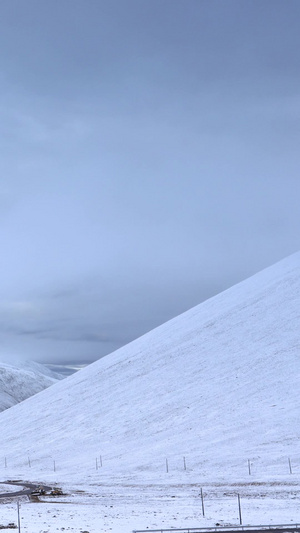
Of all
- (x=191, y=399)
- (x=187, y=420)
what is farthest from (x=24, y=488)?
(x=191, y=399)

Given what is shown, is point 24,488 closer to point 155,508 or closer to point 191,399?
point 155,508

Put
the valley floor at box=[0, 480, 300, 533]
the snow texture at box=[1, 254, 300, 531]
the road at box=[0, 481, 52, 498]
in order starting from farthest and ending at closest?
the road at box=[0, 481, 52, 498] → the snow texture at box=[1, 254, 300, 531] → the valley floor at box=[0, 480, 300, 533]

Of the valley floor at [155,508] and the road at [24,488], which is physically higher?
the road at [24,488]

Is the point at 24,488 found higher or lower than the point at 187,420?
lower

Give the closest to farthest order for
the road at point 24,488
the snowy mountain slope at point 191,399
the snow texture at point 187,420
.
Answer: the snow texture at point 187,420, the road at point 24,488, the snowy mountain slope at point 191,399

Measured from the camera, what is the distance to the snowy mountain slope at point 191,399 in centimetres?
6124

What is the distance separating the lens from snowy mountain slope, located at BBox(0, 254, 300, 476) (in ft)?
201

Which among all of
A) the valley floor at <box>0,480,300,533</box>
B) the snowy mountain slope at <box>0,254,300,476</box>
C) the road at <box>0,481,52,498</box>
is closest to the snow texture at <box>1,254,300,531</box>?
the valley floor at <box>0,480,300,533</box>

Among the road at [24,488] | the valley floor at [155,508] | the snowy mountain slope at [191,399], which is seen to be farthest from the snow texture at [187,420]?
the road at [24,488]

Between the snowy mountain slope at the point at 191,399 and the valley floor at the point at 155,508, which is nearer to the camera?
the valley floor at the point at 155,508

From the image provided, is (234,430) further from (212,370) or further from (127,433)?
(212,370)

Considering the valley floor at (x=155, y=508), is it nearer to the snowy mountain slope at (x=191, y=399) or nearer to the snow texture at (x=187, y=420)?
the snow texture at (x=187, y=420)

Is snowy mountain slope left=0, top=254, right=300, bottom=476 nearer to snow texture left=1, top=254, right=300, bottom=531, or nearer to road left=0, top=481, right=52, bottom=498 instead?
snow texture left=1, top=254, right=300, bottom=531

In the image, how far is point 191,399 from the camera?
79.5 meters
